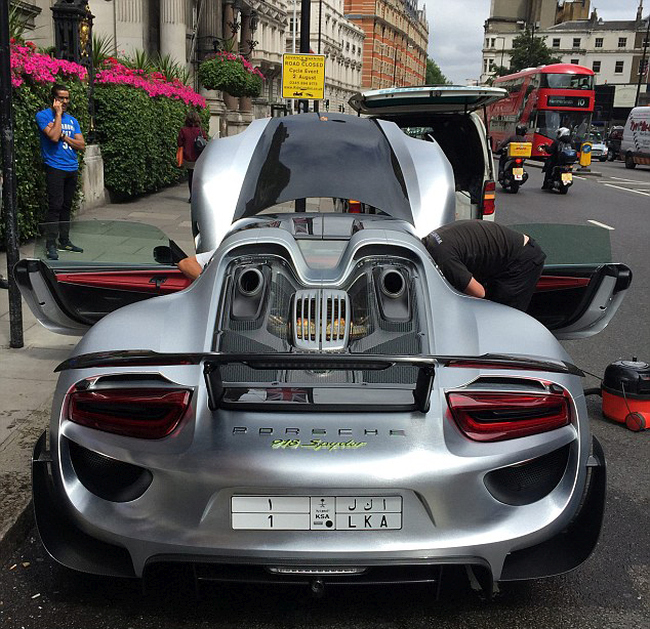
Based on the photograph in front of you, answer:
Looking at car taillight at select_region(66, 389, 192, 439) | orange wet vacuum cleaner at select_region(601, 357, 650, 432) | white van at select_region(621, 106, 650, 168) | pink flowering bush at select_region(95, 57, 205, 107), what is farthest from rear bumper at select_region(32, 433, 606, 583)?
white van at select_region(621, 106, 650, 168)

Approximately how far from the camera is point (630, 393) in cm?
488

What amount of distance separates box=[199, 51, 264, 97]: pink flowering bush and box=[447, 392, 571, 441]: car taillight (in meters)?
21.7

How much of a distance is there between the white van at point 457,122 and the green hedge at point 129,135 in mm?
6780

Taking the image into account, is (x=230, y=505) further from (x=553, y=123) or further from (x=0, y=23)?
(x=553, y=123)

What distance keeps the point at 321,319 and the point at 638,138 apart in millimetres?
41345

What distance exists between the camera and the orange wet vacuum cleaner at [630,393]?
191 inches

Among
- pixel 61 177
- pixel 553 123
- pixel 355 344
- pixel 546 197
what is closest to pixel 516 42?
pixel 553 123

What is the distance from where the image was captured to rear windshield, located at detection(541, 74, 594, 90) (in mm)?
36781

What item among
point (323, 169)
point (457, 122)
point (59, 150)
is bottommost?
point (59, 150)

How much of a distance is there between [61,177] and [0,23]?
445 cm

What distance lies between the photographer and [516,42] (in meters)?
95.1

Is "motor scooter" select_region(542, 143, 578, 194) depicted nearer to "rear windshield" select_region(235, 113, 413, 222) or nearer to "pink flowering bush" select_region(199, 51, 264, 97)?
"pink flowering bush" select_region(199, 51, 264, 97)

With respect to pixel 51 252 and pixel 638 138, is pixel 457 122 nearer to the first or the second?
pixel 51 252

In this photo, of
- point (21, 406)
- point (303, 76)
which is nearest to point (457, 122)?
point (303, 76)
